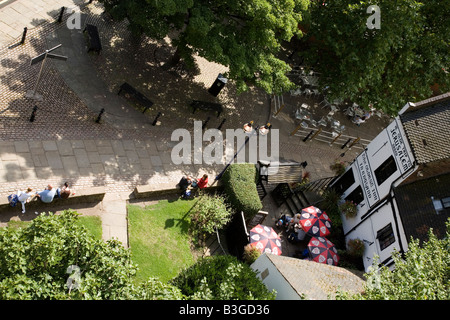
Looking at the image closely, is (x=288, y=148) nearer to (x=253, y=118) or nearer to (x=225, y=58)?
(x=253, y=118)

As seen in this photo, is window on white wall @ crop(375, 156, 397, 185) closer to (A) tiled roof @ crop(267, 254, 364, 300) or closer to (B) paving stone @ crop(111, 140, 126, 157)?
(A) tiled roof @ crop(267, 254, 364, 300)

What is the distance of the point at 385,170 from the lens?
21.5 metres

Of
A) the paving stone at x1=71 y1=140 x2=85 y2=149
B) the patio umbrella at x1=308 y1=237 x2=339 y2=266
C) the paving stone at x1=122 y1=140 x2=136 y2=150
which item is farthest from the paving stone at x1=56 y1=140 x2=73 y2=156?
the patio umbrella at x1=308 y1=237 x2=339 y2=266

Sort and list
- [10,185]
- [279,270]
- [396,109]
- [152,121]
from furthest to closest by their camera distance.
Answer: [396,109]
[152,121]
[10,185]
[279,270]

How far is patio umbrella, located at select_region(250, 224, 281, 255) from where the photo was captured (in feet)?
63.2

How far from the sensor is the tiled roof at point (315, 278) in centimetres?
1569

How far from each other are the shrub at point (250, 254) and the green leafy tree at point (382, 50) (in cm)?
1124

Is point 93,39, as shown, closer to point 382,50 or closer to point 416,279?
point 382,50

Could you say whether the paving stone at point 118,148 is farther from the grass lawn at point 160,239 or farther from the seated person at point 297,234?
the seated person at point 297,234

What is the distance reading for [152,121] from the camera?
23422mm

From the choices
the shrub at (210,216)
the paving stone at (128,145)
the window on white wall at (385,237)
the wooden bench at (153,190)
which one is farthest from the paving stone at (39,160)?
the window on white wall at (385,237)

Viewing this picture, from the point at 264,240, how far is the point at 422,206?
7143 mm
